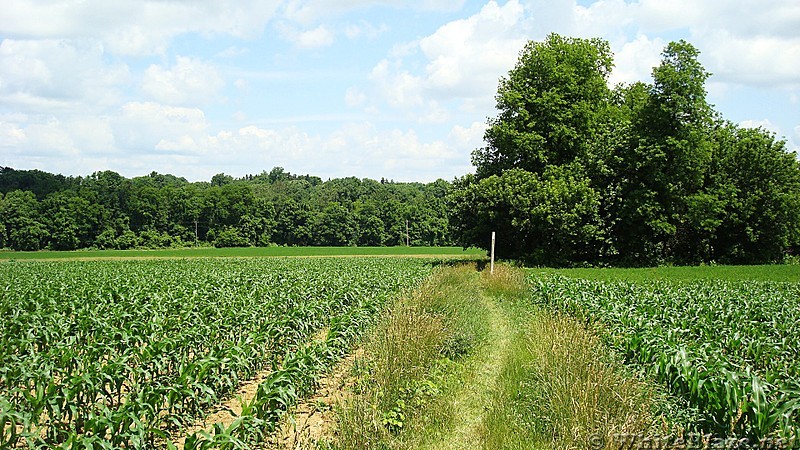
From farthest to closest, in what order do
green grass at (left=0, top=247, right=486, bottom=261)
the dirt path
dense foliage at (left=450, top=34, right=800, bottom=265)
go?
green grass at (left=0, top=247, right=486, bottom=261), dense foliage at (left=450, top=34, right=800, bottom=265), the dirt path

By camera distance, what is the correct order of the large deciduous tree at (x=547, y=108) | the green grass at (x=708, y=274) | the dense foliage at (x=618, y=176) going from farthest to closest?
the large deciduous tree at (x=547, y=108)
the dense foliage at (x=618, y=176)
the green grass at (x=708, y=274)

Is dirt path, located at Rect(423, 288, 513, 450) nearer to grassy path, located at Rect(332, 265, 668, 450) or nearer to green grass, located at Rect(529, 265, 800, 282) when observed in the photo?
grassy path, located at Rect(332, 265, 668, 450)

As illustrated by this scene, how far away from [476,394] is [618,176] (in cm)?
3018

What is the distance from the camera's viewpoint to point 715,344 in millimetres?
9672

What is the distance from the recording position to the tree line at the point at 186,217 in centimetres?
7862

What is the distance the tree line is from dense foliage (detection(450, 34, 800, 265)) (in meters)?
56.5

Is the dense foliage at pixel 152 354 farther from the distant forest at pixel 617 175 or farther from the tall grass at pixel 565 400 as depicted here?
the distant forest at pixel 617 175

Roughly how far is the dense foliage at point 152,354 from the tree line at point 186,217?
2710 inches

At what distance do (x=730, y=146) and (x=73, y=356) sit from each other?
40.0 m

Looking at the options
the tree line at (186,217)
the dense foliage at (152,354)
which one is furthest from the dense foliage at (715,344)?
the tree line at (186,217)

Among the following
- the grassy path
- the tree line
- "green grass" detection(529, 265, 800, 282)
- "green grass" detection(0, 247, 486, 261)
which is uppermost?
the tree line

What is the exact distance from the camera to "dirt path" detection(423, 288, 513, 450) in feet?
23.3

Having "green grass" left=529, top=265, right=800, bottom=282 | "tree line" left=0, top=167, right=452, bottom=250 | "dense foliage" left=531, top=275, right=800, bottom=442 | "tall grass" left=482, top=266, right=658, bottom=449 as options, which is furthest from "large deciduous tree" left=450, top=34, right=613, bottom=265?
"tree line" left=0, top=167, right=452, bottom=250

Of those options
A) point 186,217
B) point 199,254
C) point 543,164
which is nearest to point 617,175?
point 543,164
